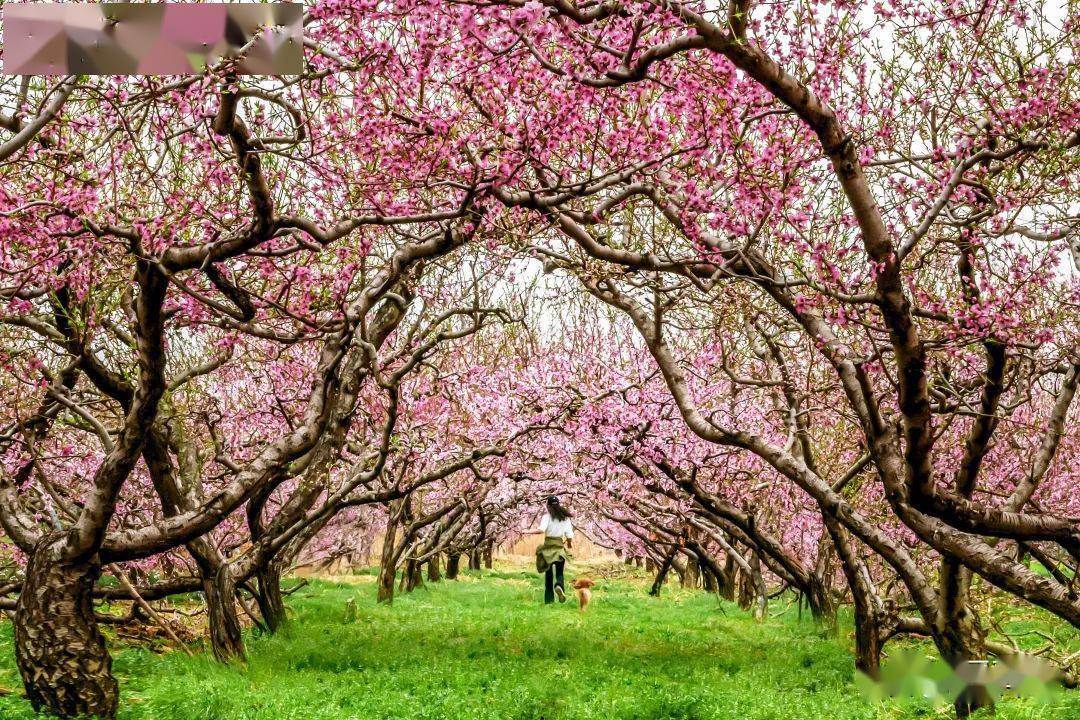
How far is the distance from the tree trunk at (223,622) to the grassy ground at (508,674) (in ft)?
0.81

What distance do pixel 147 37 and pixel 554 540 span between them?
59.2ft

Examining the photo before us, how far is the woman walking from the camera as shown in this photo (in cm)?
2228

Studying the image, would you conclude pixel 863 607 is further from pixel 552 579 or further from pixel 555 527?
pixel 552 579

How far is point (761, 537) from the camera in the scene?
53.8 ft

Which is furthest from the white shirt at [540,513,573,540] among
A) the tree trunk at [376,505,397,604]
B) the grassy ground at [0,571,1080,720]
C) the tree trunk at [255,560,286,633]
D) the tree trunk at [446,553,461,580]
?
the tree trunk at [446,553,461,580]

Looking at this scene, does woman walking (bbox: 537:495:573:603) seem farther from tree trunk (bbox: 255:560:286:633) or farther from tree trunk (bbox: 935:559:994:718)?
tree trunk (bbox: 935:559:994:718)

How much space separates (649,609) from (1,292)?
17.0 metres

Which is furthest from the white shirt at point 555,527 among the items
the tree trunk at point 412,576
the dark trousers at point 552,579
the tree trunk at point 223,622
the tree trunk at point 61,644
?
the tree trunk at point 61,644

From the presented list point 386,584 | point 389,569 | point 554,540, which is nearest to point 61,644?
point 389,569

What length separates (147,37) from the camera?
19.6ft

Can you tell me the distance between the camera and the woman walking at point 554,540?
22.3 meters

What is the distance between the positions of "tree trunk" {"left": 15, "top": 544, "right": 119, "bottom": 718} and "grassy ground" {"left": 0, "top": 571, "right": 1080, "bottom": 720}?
27 cm

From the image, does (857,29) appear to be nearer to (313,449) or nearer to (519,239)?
(519,239)

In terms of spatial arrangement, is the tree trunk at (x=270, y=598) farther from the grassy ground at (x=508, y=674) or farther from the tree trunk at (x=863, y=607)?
the tree trunk at (x=863, y=607)
